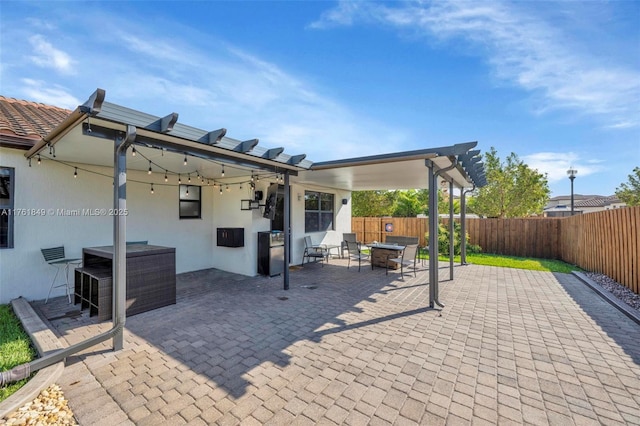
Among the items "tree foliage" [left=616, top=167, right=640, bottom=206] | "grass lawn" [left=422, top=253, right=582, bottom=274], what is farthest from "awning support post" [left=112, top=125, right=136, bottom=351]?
"tree foliage" [left=616, top=167, right=640, bottom=206]

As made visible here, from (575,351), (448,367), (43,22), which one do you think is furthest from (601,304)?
(43,22)

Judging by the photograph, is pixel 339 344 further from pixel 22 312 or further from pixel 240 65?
pixel 240 65

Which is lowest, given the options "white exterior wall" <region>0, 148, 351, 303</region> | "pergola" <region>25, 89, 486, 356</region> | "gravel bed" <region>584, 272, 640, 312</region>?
"gravel bed" <region>584, 272, 640, 312</region>

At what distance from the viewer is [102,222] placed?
19.8 ft

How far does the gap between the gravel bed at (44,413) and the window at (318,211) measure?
7.36 m

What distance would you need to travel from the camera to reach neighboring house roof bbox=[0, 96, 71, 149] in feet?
14.9

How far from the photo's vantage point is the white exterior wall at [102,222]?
489cm

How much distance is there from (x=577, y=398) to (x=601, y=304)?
3913 millimetres

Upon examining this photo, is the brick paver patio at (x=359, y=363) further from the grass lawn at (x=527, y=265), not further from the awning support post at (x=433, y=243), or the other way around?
the grass lawn at (x=527, y=265)

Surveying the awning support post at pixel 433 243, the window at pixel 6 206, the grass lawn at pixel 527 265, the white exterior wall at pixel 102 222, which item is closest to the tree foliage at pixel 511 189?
the grass lawn at pixel 527 265

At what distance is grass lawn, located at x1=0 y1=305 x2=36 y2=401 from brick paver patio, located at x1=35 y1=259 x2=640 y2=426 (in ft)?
1.18

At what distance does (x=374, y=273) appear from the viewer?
302 inches

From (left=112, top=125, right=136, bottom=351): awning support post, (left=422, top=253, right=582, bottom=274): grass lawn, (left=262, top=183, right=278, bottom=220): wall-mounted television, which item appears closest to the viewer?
(left=112, top=125, right=136, bottom=351): awning support post

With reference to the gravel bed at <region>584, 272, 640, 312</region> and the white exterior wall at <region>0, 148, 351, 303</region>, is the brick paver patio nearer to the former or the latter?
the gravel bed at <region>584, 272, 640, 312</region>
